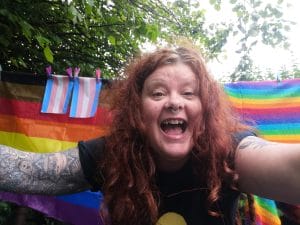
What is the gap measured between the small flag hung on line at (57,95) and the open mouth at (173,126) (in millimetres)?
1511

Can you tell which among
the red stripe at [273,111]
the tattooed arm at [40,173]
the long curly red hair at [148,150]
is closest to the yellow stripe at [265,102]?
the red stripe at [273,111]

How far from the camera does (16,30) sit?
9.94 ft

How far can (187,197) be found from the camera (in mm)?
1518

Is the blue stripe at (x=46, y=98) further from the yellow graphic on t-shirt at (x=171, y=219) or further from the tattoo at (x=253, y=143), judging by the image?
the tattoo at (x=253, y=143)

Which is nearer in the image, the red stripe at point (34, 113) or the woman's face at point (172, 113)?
the woman's face at point (172, 113)

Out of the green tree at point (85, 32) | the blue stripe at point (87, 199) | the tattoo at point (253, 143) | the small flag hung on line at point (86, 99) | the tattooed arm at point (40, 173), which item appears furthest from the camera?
the green tree at point (85, 32)

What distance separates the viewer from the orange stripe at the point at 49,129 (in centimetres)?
282

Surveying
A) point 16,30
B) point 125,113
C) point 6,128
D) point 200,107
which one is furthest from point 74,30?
point 200,107

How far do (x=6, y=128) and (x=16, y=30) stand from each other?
0.88 m

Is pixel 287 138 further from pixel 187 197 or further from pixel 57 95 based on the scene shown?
pixel 57 95

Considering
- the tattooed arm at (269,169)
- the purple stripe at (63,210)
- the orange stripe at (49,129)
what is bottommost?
the purple stripe at (63,210)

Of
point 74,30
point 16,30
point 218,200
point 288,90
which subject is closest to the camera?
point 218,200

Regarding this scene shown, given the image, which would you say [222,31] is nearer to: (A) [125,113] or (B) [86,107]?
(B) [86,107]

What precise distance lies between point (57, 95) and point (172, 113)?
1597 mm
